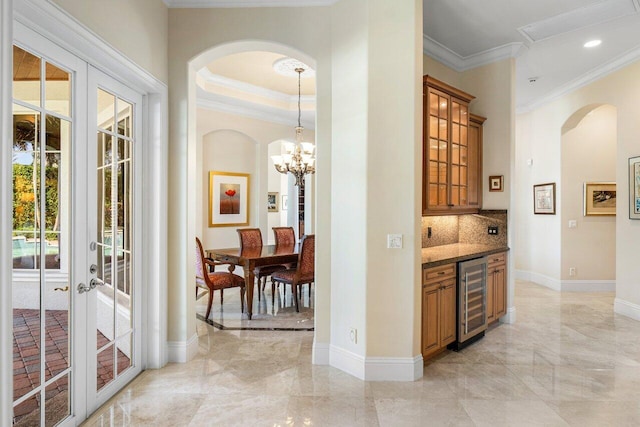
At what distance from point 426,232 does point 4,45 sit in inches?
150

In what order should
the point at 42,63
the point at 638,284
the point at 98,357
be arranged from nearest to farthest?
the point at 42,63
the point at 98,357
the point at 638,284

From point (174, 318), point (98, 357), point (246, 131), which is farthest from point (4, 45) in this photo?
point (246, 131)

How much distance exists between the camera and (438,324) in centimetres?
325

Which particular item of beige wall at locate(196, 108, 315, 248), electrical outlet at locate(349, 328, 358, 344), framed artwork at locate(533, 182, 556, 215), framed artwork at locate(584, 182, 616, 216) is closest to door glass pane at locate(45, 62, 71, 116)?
electrical outlet at locate(349, 328, 358, 344)

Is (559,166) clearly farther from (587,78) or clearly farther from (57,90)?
(57,90)

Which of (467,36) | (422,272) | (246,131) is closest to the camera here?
(422,272)

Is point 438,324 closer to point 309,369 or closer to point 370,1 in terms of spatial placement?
point 309,369

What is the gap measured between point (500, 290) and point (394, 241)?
6.71ft

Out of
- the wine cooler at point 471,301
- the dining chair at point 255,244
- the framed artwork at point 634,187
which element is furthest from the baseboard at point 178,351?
the framed artwork at point 634,187

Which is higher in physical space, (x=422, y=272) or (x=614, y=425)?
(x=422, y=272)

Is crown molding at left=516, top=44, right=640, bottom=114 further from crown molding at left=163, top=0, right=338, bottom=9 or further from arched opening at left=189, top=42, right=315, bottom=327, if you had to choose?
crown molding at left=163, top=0, right=338, bottom=9

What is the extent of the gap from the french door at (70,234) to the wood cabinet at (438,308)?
2.36 m

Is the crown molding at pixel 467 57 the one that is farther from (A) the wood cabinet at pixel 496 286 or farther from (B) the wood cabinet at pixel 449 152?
(A) the wood cabinet at pixel 496 286

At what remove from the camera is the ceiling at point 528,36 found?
134 inches
